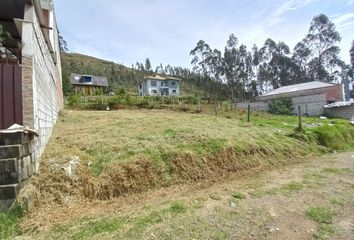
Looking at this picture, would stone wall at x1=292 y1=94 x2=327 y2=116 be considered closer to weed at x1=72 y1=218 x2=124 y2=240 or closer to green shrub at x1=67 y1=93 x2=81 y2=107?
green shrub at x1=67 y1=93 x2=81 y2=107

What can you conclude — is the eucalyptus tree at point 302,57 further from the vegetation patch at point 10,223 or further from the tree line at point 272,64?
the vegetation patch at point 10,223

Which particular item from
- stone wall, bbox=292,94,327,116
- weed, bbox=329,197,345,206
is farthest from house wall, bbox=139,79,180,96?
weed, bbox=329,197,345,206

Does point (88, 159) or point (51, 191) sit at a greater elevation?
point (88, 159)

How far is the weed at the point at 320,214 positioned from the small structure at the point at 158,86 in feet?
134

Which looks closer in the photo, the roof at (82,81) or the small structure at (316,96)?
the small structure at (316,96)

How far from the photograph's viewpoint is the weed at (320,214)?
12.0 feet

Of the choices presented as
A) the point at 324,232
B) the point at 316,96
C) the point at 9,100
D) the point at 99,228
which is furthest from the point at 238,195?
the point at 316,96

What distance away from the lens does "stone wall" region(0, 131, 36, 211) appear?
320cm

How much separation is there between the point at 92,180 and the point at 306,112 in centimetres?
2763

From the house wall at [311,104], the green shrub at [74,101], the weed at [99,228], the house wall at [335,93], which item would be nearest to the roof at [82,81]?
the green shrub at [74,101]

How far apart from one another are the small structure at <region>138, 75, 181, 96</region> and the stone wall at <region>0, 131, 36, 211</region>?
41057 mm

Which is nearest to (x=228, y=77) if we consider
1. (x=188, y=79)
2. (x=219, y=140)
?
(x=188, y=79)

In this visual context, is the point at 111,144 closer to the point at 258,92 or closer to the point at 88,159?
the point at 88,159

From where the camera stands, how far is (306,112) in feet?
90.2
